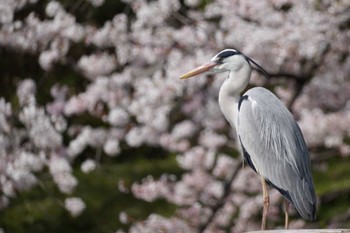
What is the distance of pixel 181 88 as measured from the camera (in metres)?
8.52

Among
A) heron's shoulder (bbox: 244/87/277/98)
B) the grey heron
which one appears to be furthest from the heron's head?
heron's shoulder (bbox: 244/87/277/98)

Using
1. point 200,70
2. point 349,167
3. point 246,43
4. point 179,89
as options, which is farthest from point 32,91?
point 349,167

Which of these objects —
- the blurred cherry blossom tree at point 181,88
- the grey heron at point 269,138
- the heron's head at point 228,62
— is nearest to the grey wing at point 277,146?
the grey heron at point 269,138

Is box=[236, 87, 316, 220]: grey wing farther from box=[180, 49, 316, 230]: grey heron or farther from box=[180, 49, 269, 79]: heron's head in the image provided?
box=[180, 49, 269, 79]: heron's head

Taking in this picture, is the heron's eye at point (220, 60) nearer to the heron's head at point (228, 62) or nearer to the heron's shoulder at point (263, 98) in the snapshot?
the heron's head at point (228, 62)

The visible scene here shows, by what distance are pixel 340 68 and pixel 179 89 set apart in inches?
55.9

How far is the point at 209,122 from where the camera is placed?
28.9ft

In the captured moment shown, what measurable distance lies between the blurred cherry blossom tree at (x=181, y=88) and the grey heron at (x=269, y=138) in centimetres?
259

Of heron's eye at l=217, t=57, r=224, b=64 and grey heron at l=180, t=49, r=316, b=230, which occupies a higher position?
heron's eye at l=217, t=57, r=224, b=64

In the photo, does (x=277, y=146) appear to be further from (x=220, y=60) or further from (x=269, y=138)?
(x=220, y=60)

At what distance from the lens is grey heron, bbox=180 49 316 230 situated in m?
5.28

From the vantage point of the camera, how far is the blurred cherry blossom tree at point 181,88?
8305 millimetres

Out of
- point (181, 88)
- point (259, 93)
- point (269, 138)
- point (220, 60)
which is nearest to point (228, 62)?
point (220, 60)

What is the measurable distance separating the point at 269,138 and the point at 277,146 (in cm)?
7
